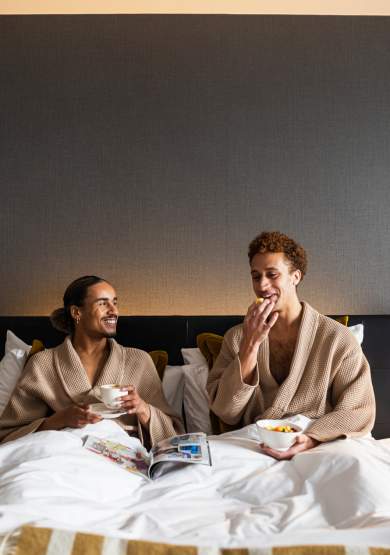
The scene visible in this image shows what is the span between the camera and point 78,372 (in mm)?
2371

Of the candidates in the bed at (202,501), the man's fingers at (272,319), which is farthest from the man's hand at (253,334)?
→ the bed at (202,501)

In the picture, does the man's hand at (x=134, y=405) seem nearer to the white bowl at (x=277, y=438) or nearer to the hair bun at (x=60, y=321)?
the white bowl at (x=277, y=438)

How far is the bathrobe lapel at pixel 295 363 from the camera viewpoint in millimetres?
2213

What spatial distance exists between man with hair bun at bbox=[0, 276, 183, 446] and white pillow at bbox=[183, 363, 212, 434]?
15 cm

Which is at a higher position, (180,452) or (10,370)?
(10,370)

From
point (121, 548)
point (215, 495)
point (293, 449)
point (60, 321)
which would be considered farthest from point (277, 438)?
point (60, 321)

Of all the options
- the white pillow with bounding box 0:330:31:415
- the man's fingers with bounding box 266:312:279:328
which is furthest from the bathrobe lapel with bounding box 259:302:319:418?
the white pillow with bounding box 0:330:31:415

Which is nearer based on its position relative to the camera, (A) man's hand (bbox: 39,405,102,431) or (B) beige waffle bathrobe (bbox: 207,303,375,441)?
(A) man's hand (bbox: 39,405,102,431)

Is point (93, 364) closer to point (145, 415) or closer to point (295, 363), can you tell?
point (145, 415)

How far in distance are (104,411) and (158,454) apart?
28 cm

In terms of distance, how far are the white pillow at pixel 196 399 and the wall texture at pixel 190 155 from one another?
19.2 inches

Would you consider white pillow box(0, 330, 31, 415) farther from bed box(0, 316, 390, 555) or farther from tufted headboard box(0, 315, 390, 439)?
bed box(0, 316, 390, 555)

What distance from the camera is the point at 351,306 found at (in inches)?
119
